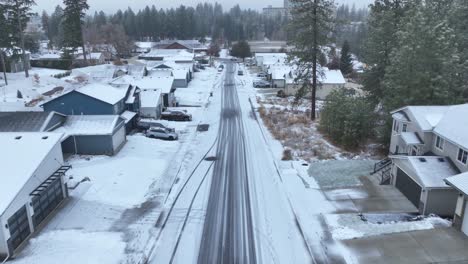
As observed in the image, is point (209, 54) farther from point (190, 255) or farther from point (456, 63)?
point (190, 255)

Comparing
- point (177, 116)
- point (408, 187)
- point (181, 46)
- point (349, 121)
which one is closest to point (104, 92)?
point (177, 116)

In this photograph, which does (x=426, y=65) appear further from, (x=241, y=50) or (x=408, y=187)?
(x=241, y=50)

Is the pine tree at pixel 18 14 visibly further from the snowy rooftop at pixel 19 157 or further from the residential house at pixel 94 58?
the snowy rooftop at pixel 19 157

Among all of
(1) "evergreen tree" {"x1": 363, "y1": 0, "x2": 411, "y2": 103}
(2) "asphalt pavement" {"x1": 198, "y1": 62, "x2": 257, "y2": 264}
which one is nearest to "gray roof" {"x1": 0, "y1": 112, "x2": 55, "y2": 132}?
(2) "asphalt pavement" {"x1": 198, "y1": 62, "x2": 257, "y2": 264}

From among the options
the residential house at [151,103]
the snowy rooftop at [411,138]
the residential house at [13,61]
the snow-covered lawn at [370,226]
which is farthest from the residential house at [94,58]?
the snow-covered lawn at [370,226]

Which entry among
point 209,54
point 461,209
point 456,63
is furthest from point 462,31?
point 209,54

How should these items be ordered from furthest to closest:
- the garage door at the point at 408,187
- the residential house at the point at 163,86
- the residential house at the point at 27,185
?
the residential house at the point at 163,86 → the garage door at the point at 408,187 → the residential house at the point at 27,185

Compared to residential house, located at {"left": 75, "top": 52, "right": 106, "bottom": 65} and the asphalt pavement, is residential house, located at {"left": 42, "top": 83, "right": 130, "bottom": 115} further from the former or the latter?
residential house, located at {"left": 75, "top": 52, "right": 106, "bottom": 65}

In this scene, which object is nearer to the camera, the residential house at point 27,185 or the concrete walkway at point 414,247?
the concrete walkway at point 414,247
